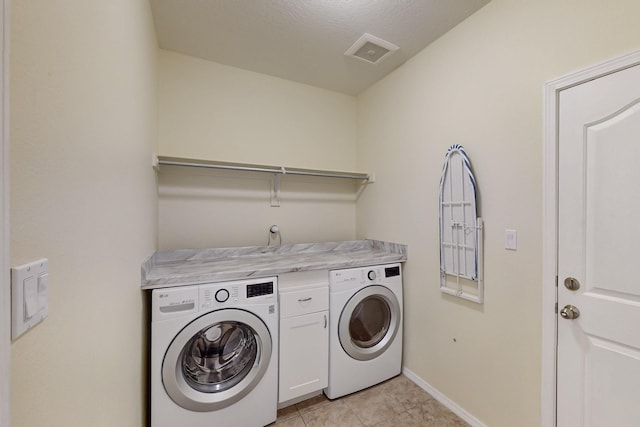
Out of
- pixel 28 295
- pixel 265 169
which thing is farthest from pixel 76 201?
pixel 265 169

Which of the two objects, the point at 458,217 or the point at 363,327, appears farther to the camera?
the point at 363,327

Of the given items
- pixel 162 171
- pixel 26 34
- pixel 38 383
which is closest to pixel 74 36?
pixel 26 34

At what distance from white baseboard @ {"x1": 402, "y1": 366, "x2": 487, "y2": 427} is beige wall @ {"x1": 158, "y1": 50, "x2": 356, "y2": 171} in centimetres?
201

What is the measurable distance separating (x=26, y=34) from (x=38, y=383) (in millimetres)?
620

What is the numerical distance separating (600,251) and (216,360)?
6.97 feet

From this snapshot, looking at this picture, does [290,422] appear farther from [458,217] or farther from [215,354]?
[458,217]

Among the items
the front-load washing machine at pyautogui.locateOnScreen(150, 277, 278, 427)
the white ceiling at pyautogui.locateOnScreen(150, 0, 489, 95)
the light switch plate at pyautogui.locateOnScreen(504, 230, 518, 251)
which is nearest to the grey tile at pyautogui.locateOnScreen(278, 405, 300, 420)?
the front-load washing machine at pyautogui.locateOnScreen(150, 277, 278, 427)

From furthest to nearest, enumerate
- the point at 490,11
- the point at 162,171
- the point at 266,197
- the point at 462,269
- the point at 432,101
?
the point at 266,197, the point at 162,171, the point at 432,101, the point at 462,269, the point at 490,11

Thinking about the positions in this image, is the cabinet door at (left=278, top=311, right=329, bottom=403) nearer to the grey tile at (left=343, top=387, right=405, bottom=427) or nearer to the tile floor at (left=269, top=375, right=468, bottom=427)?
the tile floor at (left=269, top=375, right=468, bottom=427)

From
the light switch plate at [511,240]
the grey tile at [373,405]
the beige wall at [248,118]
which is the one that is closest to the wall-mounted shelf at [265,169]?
the beige wall at [248,118]

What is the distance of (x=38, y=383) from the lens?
502 mm

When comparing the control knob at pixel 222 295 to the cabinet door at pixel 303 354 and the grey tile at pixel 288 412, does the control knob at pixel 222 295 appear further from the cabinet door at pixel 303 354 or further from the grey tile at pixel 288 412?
the grey tile at pixel 288 412

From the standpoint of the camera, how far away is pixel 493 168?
163cm

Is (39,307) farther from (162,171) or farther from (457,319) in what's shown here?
(457,319)
